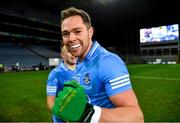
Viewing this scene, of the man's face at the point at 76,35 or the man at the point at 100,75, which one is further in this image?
the man's face at the point at 76,35

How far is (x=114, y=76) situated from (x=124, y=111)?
0.34 m

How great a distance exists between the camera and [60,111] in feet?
6.15

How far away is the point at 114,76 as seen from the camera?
2258 millimetres

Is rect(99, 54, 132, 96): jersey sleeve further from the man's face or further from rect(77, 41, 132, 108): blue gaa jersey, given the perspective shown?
the man's face

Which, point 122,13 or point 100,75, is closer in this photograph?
point 100,75

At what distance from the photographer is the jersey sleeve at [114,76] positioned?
224 centimetres

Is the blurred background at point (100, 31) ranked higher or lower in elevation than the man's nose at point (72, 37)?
higher

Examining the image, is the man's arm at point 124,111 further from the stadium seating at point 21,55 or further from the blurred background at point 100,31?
the stadium seating at point 21,55

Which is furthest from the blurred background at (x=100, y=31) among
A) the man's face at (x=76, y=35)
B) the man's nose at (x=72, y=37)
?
the man's nose at (x=72, y=37)

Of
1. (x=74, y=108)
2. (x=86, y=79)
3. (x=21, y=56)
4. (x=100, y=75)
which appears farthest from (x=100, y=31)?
(x=74, y=108)

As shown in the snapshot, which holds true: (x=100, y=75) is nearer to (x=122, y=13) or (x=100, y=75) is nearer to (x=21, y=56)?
(x=21, y=56)

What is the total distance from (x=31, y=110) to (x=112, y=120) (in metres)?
7.13

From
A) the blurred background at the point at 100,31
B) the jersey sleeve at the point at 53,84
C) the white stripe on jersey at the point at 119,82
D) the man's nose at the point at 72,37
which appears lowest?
the jersey sleeve at the point at 53,84

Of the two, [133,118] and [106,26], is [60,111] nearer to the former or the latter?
[133,118]
